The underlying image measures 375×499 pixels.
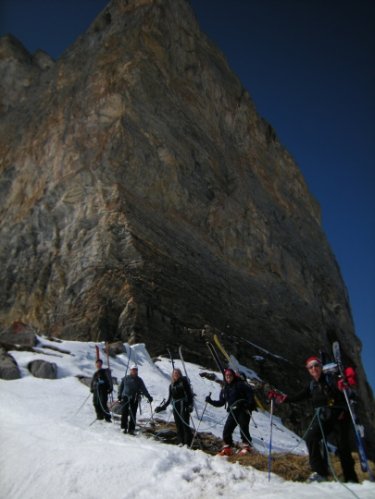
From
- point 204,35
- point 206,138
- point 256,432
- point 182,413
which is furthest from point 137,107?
point 182,413

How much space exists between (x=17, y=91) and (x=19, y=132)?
443 inches

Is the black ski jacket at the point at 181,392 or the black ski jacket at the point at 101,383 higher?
the black ski jacket at the point at 181,392

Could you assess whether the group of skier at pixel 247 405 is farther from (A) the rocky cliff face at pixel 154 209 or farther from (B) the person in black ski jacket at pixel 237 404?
(A) the rocky cliff face at pixel 154 209

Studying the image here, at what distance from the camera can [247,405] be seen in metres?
8.68

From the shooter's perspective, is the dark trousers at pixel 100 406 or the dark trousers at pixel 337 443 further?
the dark trousers at pixel 100 406

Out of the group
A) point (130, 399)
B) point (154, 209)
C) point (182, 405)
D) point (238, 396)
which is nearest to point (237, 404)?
point (238, 396)

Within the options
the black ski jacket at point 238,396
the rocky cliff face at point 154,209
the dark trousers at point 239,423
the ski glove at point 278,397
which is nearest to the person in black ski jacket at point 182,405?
the black ski jacket at point 238,396

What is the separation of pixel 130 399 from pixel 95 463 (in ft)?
9.79

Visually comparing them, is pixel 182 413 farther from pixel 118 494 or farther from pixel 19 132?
pixel 19 132

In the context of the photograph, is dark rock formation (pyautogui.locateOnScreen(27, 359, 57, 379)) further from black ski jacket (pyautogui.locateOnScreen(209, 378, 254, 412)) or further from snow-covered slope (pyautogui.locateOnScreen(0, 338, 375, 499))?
black ski jacket (pyautogui.locateOnScreen(209, 378, 254, 412))

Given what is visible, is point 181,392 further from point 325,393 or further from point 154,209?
point 154,209

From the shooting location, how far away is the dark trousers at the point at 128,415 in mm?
9461

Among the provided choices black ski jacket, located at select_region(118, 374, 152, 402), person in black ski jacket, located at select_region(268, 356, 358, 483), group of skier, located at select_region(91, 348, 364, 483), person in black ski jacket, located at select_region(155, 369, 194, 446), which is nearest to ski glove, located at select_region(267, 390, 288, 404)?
group of skier, located at select_region(91, 348, 364, 483)

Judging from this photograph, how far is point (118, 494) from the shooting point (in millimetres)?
6160
